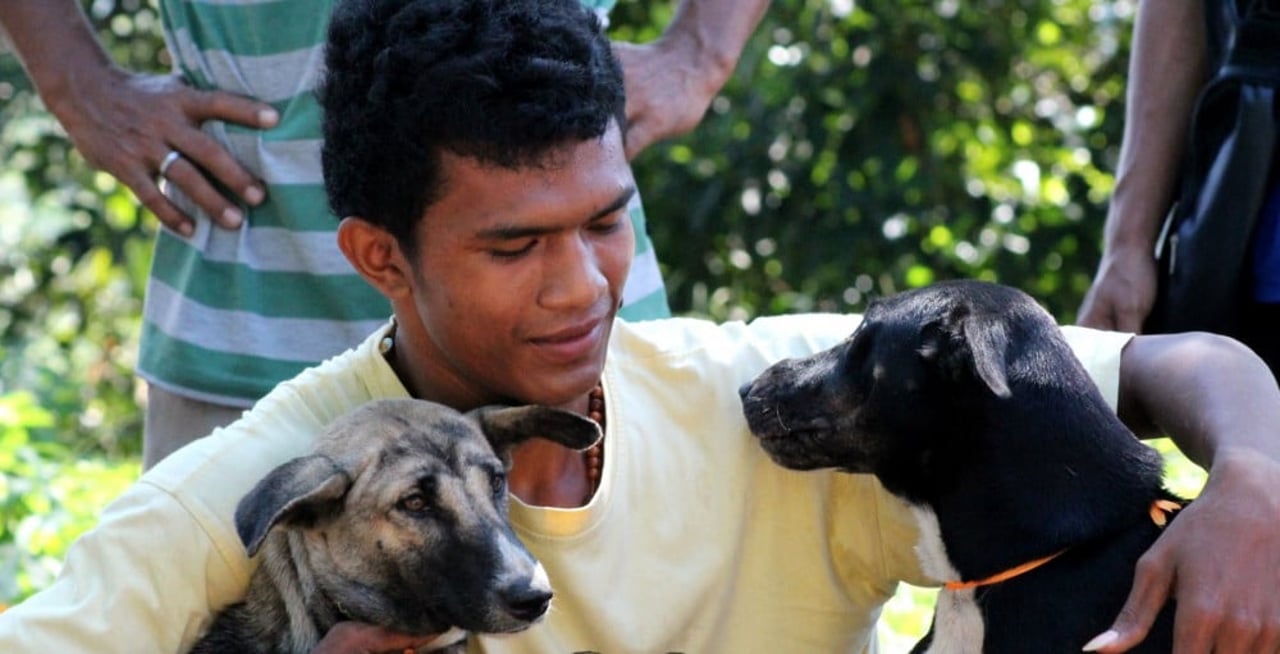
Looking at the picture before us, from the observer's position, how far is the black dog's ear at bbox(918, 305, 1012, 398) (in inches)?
116

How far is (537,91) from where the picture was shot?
9.86 ft

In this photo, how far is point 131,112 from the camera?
400 cm

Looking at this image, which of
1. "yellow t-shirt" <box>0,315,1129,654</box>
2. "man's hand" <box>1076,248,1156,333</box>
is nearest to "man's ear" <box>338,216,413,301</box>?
"yellow t-shirt" <box>0,315,1129,654</box>

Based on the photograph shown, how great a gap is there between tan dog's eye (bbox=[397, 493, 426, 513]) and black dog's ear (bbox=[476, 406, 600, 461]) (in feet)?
0.78

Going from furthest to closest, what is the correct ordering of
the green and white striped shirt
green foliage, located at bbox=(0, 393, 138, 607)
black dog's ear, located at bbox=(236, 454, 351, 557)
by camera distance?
green foliage, located at bbox=(0, 393, 138, 607), the green and white striped shirt, black dog's ear, located at bbox=(236, 454, 351, 557)

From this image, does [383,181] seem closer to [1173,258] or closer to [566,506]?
[566,506]

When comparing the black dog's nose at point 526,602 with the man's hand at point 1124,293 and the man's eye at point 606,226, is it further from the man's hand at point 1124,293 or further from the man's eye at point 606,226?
the man's hand at point 1124,293

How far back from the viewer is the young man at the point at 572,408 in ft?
9.60

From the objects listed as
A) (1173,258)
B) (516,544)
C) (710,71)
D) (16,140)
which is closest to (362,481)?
(516,544)

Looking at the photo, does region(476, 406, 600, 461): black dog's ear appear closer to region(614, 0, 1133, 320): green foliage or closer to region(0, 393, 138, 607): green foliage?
region(0, 393, 138, 607): green foliage

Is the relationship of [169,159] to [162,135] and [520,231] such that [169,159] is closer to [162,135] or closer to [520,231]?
[162,135]

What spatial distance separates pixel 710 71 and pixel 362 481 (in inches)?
68.3

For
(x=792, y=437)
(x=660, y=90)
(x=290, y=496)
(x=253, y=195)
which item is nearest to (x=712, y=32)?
(x=660, y=90)

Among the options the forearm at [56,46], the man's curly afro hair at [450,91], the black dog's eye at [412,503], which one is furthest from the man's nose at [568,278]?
the forearm at [56,46]
